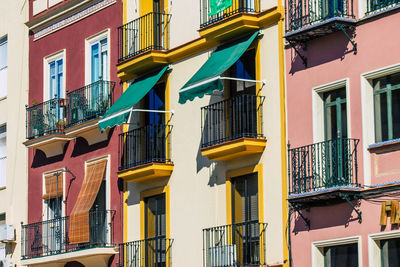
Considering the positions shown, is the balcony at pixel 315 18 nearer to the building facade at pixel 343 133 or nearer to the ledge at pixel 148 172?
the building facade at pixel 343 133

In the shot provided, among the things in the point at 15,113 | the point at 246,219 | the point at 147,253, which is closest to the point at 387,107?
the point at 246,219

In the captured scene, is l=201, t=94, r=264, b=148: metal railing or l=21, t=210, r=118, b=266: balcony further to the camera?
l=21, t=210, r=118, b=266: balcony

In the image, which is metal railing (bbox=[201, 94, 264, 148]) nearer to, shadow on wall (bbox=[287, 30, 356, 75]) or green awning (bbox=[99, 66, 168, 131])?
shadow on wall (bbox=[287, 30, 356, 75])

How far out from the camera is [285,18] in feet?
88.1

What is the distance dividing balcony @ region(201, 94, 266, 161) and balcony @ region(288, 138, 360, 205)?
1.49m

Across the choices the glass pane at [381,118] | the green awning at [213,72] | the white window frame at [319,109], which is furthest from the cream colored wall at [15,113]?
the glass pane at [381,118]

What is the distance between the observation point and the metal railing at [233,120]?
89.9 feet

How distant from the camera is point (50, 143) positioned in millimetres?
35688

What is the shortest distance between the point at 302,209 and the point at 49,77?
543 inches

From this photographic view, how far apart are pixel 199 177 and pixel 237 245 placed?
2.68m

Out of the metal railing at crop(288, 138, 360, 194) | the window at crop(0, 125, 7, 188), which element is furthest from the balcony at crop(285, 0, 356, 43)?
the window at crop(0, 125, 7, 188)

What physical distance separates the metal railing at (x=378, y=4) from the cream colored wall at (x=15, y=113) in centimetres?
1609

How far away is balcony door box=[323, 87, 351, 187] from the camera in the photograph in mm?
24375

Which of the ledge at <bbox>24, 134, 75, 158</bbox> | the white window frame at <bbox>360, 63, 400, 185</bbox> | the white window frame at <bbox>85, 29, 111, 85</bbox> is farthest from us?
the ledge at <bbox>24, 134, 75, 158</bbox>
